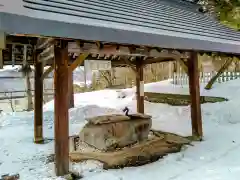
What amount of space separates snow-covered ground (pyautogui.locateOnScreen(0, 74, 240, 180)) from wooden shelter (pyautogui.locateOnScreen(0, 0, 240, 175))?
1.57 ft

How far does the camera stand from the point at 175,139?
5.05 meters

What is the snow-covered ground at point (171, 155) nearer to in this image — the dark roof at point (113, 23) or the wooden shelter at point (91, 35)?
the wooden shelter at point (91, 35)

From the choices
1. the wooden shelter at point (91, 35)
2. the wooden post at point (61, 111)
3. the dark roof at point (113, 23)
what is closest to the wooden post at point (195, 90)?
the wooden shelter at point (91, 35)

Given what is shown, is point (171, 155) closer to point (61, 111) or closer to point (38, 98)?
point (61, 111)

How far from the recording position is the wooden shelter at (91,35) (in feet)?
7.99

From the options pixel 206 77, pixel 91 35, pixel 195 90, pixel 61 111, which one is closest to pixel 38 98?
pixel 61 111

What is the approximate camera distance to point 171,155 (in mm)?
4062

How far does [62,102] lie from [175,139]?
9.19ft

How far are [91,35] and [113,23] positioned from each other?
566 millimetres

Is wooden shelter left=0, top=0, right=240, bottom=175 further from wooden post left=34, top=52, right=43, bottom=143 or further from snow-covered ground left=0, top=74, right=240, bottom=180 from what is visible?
snow-covered ground left=0, top=74, right=240, bottom=180

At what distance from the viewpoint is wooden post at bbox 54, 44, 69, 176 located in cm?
331

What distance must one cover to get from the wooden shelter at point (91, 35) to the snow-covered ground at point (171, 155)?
478 mm

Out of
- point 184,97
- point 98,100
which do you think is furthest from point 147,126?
point 98,100

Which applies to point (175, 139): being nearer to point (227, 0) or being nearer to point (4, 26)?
point (4, 26)
